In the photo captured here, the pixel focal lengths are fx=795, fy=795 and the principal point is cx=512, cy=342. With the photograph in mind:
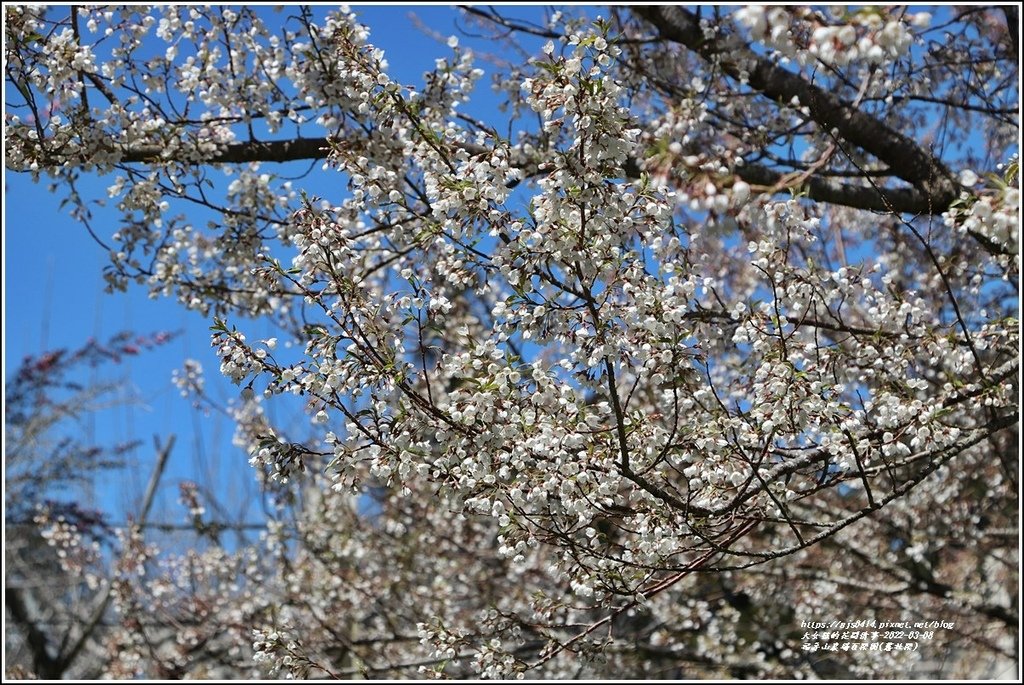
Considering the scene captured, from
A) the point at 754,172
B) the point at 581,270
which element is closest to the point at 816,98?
the point at 754,172

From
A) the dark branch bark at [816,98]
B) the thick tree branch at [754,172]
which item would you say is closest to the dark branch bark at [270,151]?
the thick tree branch at [754,172]

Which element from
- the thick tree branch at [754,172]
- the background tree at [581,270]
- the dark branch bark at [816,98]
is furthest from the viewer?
the dark branch bark at [816,98]

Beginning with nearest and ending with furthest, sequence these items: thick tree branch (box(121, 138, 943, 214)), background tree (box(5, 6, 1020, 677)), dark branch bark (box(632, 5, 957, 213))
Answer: background tree (box(5, 6, 1020, 677)) → thick tree branch (box(121, 138, 943, 214)) → dark branch bark (box(632, 5, 957, 213))

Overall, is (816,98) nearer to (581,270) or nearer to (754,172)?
(754,172)

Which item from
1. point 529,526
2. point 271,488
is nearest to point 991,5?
point 529,526

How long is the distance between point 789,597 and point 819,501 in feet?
4.42

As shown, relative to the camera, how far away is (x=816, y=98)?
3854 mm

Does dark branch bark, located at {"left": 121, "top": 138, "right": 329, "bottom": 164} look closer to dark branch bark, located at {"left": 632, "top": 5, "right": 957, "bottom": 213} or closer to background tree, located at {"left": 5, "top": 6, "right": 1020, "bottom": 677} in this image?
background tree, located at {"left": 5, "top": 6, "right": 1020, "bottom": 677}

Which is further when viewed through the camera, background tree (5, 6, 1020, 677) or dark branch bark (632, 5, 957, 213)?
dark branch bark (632, 5, 957, 213)

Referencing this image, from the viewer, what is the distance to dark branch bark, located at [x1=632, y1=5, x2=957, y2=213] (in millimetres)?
4023

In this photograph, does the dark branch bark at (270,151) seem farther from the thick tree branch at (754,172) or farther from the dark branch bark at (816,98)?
the dark branch bark at (816,98)

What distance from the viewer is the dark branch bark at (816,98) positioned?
13.2 feet

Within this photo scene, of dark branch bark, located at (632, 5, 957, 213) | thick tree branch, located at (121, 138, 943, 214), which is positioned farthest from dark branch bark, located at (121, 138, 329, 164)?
dark branch bark, located at (632, 5, 957, 213)

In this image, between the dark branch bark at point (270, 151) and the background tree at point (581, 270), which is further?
the dark branch bark at point (270, 151)
